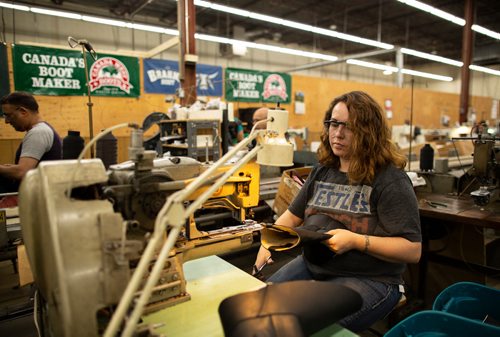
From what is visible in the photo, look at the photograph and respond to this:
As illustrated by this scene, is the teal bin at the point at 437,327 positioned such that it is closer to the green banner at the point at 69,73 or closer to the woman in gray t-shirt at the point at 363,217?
the woman in gray t-shirt at the point at 363,217

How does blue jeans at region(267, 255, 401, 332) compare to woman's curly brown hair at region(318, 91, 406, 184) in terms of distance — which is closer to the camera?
blue jeans at region(267, 255, 401, 332)

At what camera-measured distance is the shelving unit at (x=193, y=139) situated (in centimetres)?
308

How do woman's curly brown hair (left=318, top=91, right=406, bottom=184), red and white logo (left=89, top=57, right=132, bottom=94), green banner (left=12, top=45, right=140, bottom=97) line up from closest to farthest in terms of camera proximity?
woman's curly brown hair (left=318, top=91, right=406, bottom=184) → green banner (left=12, top=45, right=140, bottom=97) → red and white logo (left=89, top=57, right=132, bottom=94)

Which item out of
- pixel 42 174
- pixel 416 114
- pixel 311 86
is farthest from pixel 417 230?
pixel 416 114

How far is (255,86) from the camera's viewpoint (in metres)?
5.81

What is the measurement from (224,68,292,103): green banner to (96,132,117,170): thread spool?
12.5 feet

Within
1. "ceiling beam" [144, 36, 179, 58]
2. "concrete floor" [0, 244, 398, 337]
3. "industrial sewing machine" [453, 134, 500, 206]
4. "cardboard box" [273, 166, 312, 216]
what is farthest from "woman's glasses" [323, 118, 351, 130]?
"ceiling beam" [144, 36, 179, 58]

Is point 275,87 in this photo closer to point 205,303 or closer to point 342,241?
point 342,241

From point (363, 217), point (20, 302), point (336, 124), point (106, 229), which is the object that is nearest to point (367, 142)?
point (336, 124)

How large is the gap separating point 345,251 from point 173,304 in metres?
0.65

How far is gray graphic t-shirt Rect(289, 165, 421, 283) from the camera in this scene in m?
1.26

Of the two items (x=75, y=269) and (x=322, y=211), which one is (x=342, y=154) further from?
(x=75, y=269)

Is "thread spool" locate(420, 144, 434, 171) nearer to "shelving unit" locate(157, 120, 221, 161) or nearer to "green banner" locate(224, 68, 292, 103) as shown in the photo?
"shelving unit" locate(157, 120, 221, 161)

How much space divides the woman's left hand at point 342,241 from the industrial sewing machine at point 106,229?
397mm
